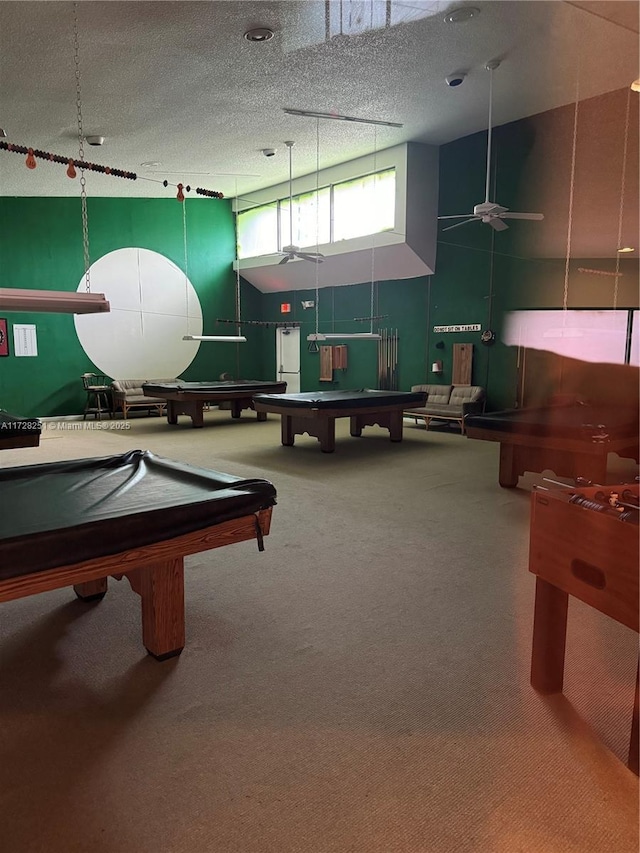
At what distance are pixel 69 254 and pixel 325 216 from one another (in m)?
4.33

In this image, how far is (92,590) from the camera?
269cm

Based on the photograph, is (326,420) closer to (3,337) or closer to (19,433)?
(19,433)

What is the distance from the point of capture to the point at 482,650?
2.26 metres

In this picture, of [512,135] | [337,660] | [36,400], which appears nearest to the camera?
[337,660]

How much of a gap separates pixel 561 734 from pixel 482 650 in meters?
0.51

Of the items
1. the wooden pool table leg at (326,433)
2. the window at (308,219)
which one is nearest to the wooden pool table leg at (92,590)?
the wooden pool table leg at (326,433)

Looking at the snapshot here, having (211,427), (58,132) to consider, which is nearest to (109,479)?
(58,132)

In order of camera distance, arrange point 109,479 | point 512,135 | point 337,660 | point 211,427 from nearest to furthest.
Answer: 1. point 337,660
2. point 109,479
3. point 512,135
4. point 211,427

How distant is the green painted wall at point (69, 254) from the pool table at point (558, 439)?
24.6ft

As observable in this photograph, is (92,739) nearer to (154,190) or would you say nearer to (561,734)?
(561,734)

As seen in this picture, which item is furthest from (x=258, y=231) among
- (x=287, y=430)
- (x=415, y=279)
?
(x=287, y=430)

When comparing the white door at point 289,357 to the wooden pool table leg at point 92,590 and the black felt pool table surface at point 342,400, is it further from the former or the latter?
the wooden pool table leg at point 92,590

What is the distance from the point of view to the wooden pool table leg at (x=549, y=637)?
1.95 meters

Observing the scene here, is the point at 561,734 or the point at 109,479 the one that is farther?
the point at 109,479
